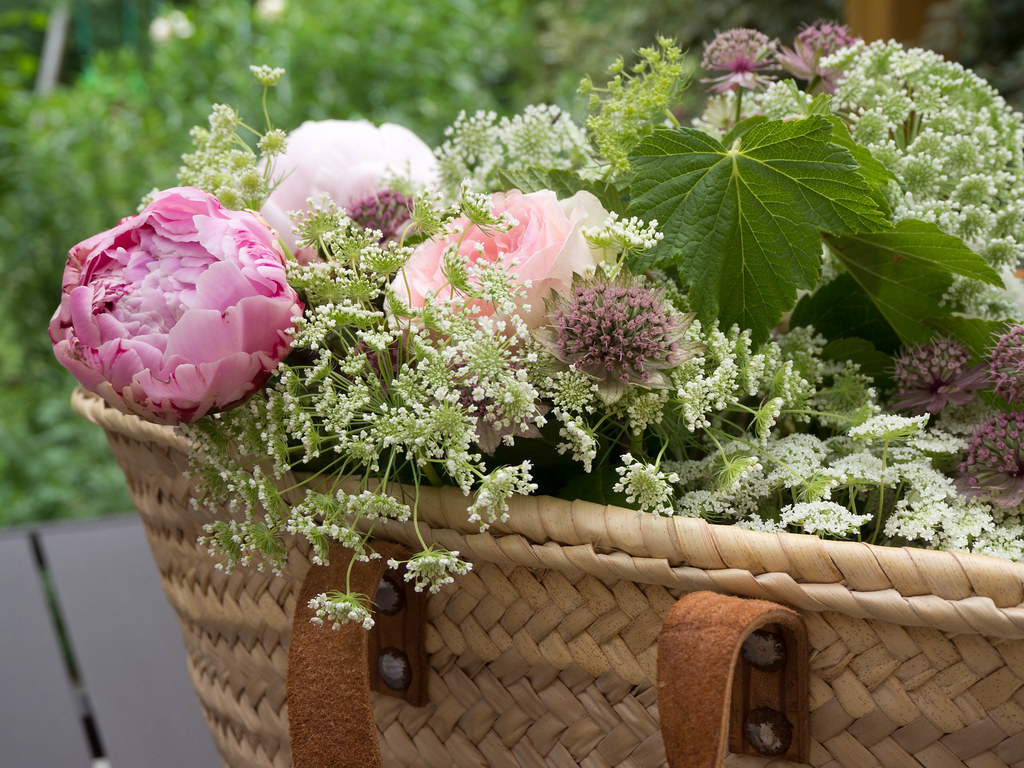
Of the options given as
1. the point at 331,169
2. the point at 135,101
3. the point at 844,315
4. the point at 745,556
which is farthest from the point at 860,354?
the point at 135,101

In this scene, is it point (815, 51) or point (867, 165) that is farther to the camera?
point (815, 51)

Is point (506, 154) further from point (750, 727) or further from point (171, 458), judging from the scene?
point (750, 727)

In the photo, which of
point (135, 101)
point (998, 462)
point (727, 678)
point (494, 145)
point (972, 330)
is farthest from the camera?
point (135, 101)

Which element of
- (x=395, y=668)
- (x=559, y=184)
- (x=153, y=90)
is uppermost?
(x=559, y=184)

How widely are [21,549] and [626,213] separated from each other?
2.91ft

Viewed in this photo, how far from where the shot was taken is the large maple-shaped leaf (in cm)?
50

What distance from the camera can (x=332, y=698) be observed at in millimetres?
419

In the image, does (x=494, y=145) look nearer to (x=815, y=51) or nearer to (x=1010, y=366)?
(x=815, y=51)

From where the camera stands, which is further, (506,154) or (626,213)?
(506,154)

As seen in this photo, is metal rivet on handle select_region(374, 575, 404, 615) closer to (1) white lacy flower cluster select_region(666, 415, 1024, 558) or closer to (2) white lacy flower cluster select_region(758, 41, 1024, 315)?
(1) white lacy flower cluster select_region(666, 415, 1024, 558)

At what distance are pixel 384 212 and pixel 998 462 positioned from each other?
389 millimetres

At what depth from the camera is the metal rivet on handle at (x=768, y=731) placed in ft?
1.23

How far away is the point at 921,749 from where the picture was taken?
0.36 meters

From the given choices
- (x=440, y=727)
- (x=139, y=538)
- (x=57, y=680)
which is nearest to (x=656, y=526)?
(x=440, y=727)
